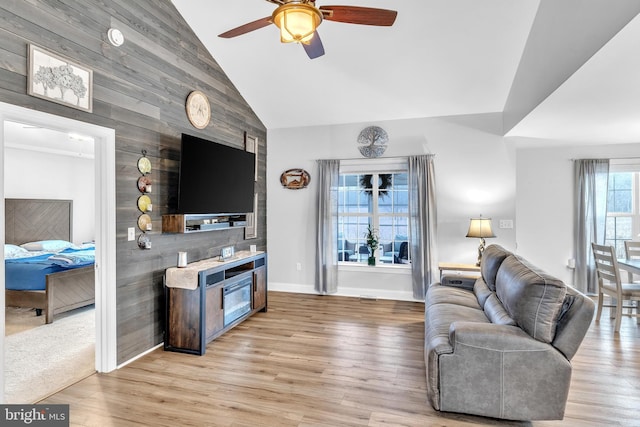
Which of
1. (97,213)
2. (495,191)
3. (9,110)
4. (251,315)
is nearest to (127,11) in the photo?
(9,110)

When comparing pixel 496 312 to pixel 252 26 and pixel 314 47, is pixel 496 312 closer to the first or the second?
pixel 314 47

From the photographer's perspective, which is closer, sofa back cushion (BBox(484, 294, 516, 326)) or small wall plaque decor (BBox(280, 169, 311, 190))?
Answer: sofa back cushion (BBox(484, 294, 516, 326))

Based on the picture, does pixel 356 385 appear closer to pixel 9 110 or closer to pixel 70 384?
pixel 70 384

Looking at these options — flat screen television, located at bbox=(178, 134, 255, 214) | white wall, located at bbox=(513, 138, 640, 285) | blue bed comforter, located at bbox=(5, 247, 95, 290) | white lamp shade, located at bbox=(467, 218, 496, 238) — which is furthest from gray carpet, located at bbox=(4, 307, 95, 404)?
white wall, located at bbox=(513, 138, 640, 285)

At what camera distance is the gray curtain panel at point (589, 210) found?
5316mm

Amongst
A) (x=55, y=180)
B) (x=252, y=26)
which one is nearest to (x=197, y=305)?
(x=252, y=26)

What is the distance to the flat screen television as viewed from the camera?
3.44 metres

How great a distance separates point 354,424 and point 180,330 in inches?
76.9

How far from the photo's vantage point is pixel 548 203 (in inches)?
219

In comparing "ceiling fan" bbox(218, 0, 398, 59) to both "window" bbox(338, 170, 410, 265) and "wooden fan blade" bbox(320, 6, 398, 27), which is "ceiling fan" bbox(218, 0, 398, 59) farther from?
"window" bbox(338, 170, 410, 265)

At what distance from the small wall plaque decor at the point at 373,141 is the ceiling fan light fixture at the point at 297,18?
3.29 m

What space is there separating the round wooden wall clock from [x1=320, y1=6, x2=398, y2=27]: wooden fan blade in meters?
2.20

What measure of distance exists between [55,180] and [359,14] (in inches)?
270

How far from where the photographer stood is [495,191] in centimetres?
489
